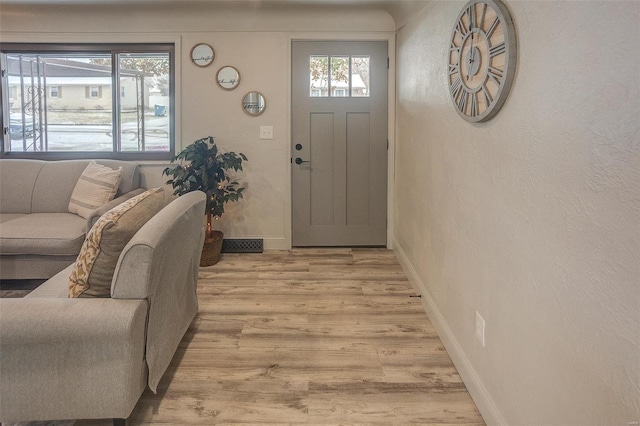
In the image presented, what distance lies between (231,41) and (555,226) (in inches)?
148

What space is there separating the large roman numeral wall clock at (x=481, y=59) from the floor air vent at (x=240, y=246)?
274cm

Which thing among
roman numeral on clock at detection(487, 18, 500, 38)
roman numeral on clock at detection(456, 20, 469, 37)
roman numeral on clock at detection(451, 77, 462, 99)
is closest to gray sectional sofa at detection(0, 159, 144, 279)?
roman numeral on clock at detection(451, 77, 462, 99)

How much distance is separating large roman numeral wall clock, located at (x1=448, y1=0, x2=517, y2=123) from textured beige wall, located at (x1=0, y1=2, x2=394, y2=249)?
228 centimetres

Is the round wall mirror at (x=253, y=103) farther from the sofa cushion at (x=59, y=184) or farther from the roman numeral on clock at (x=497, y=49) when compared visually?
the roman numeral on clock at (x=497, y=49)

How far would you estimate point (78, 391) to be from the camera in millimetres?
1702

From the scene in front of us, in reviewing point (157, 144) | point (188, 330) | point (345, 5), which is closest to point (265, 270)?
point (188, 330)

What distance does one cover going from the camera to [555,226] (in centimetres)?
133

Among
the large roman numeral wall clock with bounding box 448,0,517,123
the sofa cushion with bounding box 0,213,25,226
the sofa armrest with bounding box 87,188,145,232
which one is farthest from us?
the sofa cushion with bounding box 0,213,25,226

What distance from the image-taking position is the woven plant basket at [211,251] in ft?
13.1

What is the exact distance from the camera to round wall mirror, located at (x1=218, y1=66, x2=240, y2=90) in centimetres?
432

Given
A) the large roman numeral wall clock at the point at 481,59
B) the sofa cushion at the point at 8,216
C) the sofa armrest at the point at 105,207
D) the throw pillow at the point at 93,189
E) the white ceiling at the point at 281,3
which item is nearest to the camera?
the large roman numeral wall clock at the point at 481,59

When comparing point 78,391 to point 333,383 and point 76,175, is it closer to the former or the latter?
point 333,383

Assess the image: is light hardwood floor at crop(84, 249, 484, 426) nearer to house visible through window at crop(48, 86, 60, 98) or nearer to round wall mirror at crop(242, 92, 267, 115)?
round wall mirror at crop(242, 92, 267, 115)

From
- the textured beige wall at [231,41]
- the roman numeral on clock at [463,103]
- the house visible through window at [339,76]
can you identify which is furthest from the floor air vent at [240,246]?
the roman numeral on clock at [463,103]
